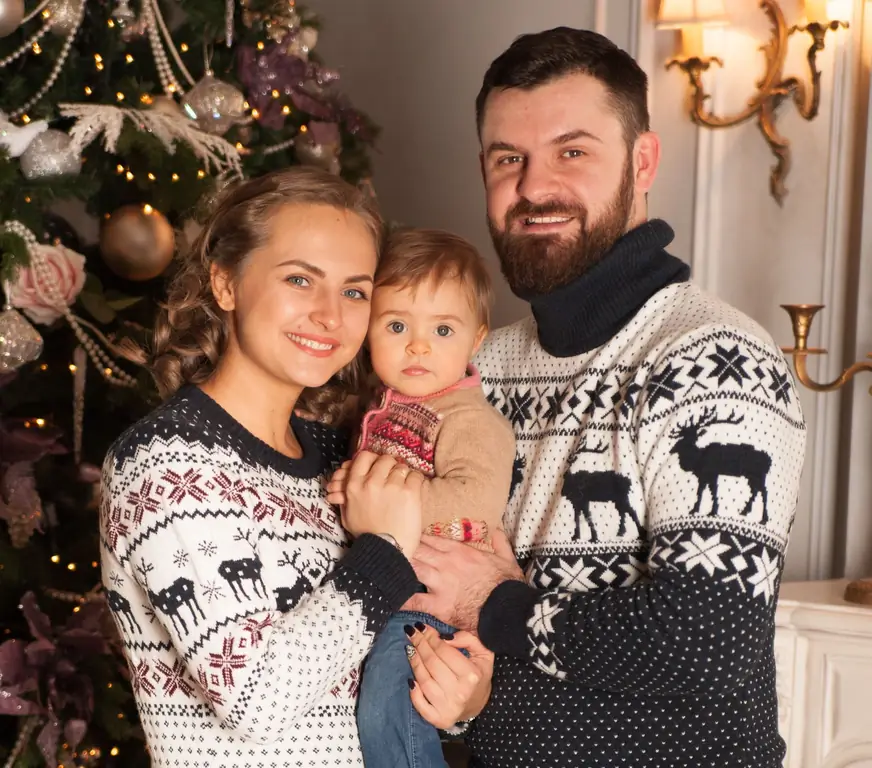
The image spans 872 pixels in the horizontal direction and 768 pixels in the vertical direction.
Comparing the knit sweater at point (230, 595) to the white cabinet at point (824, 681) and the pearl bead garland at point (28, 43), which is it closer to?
the pearl bead garland at point (28, 43)

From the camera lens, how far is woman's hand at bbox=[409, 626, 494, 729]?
1.84m

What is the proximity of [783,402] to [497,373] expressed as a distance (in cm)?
63

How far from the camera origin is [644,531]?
179cm

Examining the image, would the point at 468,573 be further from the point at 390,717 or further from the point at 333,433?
the point at 333,433

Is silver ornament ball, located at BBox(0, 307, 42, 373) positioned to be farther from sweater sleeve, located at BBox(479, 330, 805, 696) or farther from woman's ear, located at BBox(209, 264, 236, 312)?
sweater sleeve, located at BBox(479, 330, 805, 696)

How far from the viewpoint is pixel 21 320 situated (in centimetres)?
232

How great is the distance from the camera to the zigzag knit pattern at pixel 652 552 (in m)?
1.62

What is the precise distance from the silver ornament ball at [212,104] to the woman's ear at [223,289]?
0.88 m

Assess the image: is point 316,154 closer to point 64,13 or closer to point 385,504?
point 64,13

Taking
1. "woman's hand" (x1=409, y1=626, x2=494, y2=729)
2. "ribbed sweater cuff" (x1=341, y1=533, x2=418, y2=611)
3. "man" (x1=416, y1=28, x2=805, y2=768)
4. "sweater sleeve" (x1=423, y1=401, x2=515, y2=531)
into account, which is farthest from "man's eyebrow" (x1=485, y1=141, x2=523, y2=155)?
"woman's hand" (x1=409, y1=626, x2=494, y2=729)

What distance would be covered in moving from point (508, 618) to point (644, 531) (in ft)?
0.86

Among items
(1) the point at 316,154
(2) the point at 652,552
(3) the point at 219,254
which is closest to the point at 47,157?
(3) the point at 219,254

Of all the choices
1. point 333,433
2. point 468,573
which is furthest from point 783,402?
point 333,433

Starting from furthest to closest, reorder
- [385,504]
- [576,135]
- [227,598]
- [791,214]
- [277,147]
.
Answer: [791,214]
[277,147]
[576,135]
[385,504]
[227,598]
